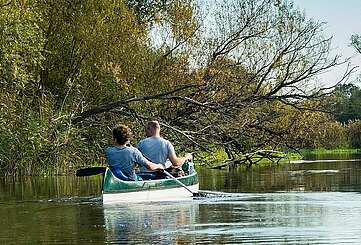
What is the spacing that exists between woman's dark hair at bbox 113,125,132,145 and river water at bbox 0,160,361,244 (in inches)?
46.8

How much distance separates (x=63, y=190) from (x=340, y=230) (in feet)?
33.5

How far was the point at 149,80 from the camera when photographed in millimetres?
31406

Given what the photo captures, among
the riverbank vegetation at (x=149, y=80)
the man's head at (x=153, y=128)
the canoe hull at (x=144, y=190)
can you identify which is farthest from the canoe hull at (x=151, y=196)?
the riverbank vegetation at (x=149, y=80)

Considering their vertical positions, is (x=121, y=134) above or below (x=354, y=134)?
below

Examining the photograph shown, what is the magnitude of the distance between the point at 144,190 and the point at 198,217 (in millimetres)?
3311

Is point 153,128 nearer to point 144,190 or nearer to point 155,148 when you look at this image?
point 155,148

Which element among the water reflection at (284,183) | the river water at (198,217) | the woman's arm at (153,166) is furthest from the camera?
the water reflection at (284,183)

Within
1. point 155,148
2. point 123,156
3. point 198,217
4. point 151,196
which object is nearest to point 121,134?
point 123,156

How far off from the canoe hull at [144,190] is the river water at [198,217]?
→ 1.31 ft

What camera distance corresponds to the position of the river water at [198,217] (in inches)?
401

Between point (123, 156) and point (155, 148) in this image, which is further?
point (155, 148)

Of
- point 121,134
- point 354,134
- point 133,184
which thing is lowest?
point 133,184

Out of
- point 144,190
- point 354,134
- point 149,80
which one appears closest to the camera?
point 144,190

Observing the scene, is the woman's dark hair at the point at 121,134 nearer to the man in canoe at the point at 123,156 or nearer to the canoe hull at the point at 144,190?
the man in canoe at the point at 123,156
